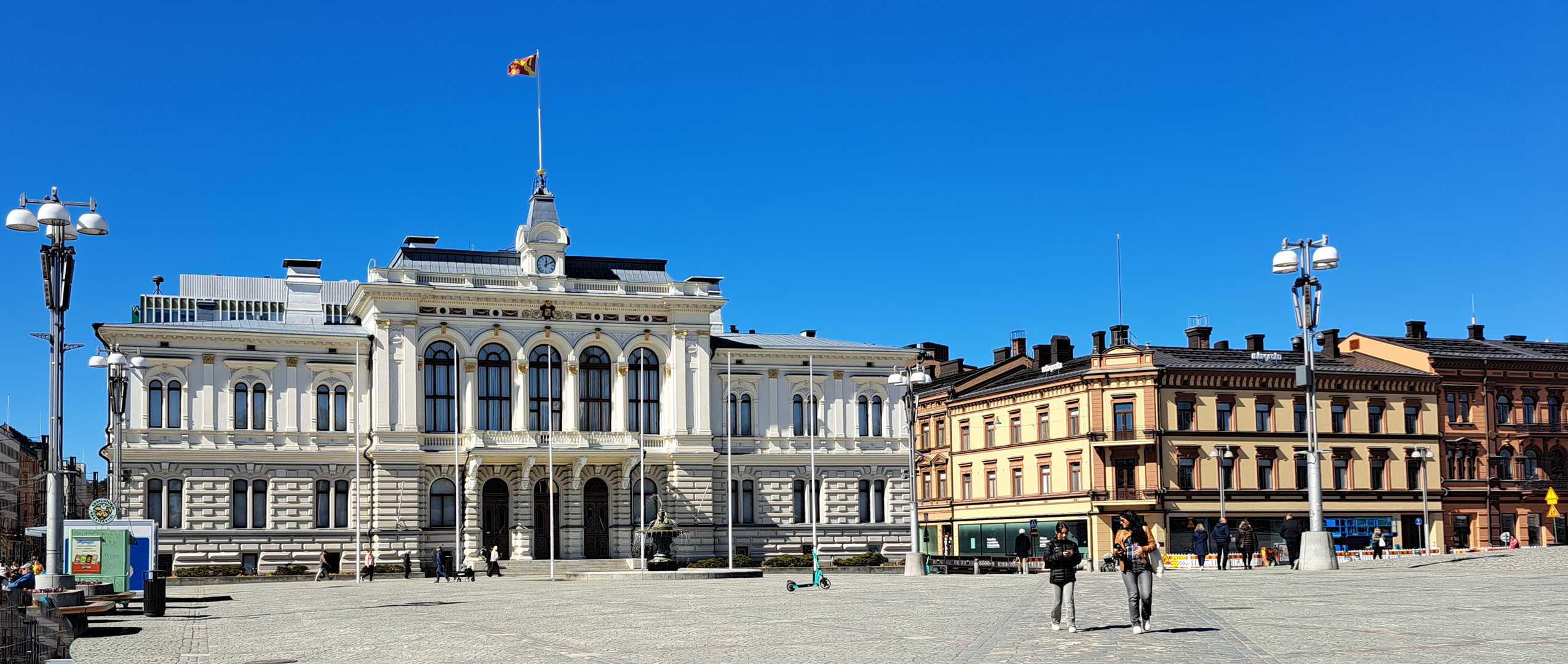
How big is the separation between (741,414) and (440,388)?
1479 cm

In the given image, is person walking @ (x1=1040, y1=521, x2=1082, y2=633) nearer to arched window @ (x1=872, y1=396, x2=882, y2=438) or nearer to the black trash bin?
the black trash bin

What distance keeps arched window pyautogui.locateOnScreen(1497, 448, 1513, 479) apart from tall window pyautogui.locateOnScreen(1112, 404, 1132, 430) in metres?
22.0

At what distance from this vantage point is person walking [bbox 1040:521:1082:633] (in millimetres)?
21609

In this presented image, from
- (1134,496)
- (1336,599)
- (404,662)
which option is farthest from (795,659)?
(1134,496)

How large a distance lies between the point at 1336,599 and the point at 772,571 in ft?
125

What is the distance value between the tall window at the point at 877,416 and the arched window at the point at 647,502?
12.0 m

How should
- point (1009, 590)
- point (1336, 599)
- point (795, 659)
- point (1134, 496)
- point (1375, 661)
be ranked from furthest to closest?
point (1134, 496)
point (1009, 590)
point (1336, 599)
point (795, 659)
point (1375, 661)

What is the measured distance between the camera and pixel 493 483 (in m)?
70.8

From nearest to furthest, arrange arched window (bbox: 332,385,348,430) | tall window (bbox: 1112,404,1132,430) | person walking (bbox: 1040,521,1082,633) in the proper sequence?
1. person walking (bbox: 1040,521,1082,633)
2. arched window (bbox: 332,385,348,430)
3. tall window (bbox: 1112,404,1132,430)

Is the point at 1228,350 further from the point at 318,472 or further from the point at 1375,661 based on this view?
the point at 1375,661

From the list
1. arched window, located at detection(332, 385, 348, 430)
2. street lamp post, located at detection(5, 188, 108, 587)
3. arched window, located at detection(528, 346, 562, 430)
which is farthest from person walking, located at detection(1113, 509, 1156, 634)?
arched window, located at detection(332, 385, 348, 430)

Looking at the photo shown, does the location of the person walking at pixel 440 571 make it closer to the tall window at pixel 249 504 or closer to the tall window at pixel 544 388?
the tall window at pixel 544 388

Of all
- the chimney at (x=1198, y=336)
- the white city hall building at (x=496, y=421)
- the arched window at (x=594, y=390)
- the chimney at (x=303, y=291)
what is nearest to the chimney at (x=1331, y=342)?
the chimney at (x=1198, y=336)

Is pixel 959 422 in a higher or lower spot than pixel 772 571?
higher
